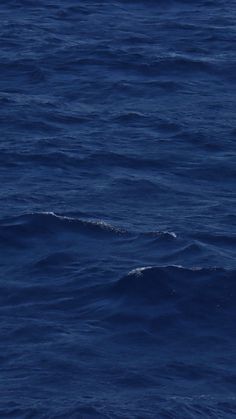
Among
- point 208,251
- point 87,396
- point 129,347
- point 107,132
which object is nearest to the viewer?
point 87,396

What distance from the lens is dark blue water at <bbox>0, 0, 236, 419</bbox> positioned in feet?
238

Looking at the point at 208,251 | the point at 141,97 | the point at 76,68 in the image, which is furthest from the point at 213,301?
the point at 76,68

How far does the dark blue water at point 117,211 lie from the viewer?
72.6m

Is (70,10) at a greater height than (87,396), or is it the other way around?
(70,10)

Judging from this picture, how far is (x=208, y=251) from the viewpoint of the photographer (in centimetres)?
8594

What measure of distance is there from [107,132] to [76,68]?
1502 centimetres

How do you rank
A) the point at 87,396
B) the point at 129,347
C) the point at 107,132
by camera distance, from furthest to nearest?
1. the point at 107,132
2. the point at 129,347
3. the point at 87,396

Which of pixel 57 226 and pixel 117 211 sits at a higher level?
pixel 117 211

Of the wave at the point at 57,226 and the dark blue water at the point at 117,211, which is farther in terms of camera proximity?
the wave at the point at 57,226

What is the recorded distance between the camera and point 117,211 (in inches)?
3593

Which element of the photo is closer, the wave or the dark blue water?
the dark blue water

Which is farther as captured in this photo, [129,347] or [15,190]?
[15,190]

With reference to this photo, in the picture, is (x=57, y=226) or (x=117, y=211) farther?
(x=117, y=211)

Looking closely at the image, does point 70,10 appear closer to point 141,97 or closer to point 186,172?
point 141,97
